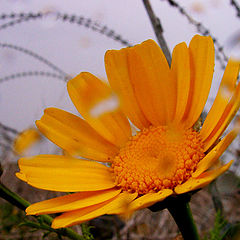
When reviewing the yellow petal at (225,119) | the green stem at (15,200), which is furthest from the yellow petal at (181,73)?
the green stem at (15,200)

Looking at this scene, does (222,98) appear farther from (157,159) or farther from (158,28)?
(158,28)

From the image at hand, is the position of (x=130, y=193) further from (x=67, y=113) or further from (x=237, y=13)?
(x=237, y=13)

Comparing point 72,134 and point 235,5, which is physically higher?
point 235,5

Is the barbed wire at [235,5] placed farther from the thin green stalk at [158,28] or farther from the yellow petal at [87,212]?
the yellow petal at [87,212]

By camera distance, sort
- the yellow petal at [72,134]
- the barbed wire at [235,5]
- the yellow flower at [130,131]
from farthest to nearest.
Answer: the barbed wire at [235,5], the yellow petal at [72,134], the yellow flower at [130,131]

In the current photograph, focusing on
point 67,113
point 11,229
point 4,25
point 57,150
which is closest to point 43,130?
point 67,113

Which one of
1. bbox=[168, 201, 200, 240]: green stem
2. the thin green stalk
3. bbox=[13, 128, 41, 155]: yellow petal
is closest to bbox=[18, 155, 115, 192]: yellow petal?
bbox=[168, 201, 200, 240]: green stem

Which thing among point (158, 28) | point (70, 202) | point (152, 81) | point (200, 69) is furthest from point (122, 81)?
point (158, 28)
